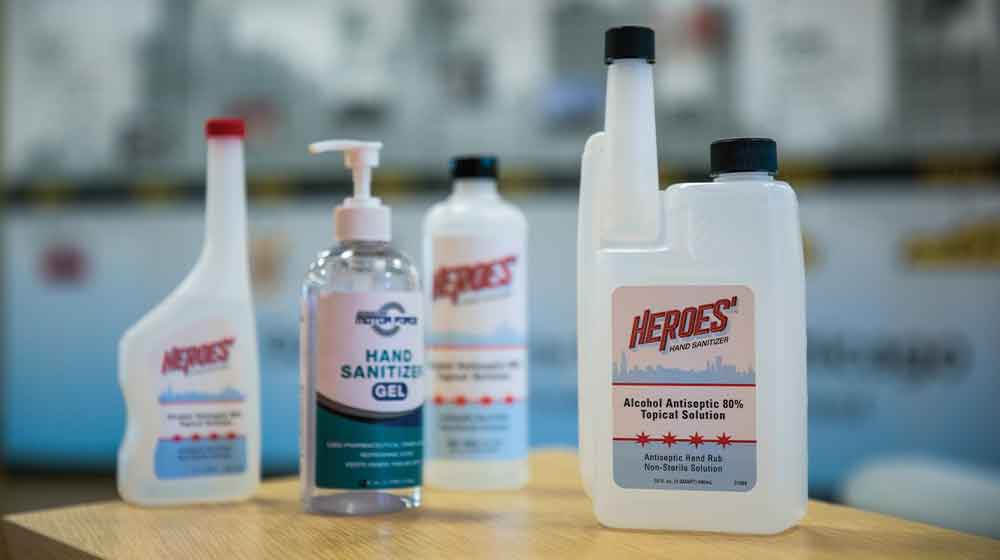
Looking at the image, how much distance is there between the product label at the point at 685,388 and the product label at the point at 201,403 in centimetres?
27

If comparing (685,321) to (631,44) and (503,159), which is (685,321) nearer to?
(631,44)

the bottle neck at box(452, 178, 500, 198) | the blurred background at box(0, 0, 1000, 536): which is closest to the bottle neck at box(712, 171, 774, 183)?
the bottle neck at box(452, 178, 500, 198)

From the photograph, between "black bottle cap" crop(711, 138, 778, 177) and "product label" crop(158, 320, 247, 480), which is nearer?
"black bottle cap" crop(711, 138, 778, 177)

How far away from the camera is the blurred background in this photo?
170 centimetres

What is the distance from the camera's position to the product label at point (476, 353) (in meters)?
0.72

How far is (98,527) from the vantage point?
57 cm

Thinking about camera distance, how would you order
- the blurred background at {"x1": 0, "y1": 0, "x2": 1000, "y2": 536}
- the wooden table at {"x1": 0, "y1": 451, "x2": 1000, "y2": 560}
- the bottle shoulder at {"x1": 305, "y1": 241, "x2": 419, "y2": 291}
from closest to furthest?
the wooden table at {"x1": 0, "y1": 451, "x2": 1000, "y2": 560}, the bottle shoulder at {"x1": 305, "y1": 241, "x2": 419, "y2": 291}, the blurred background at {"x1": 0, "y1": 0, "x2": 1000, "y2": 536}

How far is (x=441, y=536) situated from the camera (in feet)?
1.76

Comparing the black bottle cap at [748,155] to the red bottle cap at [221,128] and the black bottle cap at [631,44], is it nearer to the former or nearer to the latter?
Answer: the black bottle cap at [631,44]

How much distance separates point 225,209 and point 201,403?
0.13 metres

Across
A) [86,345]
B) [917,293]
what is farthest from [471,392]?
[86,345]

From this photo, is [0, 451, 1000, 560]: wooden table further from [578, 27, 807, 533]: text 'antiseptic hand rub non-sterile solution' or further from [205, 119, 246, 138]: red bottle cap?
[205, 119, 246, 138]: red bottle cap

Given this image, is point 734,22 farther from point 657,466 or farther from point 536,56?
point 657,466

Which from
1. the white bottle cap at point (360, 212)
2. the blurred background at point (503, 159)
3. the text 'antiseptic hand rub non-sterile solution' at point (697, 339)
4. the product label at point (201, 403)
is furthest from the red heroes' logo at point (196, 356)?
the blurred background at point (503, 159)
